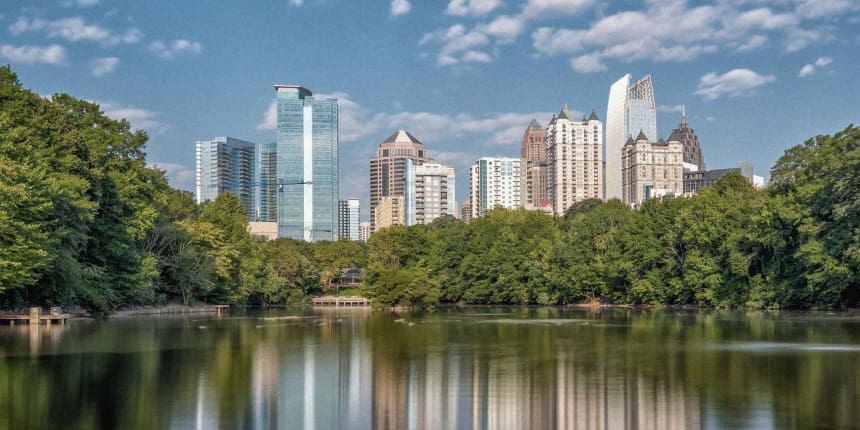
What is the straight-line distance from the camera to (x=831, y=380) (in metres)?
16.6

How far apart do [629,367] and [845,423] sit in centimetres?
781

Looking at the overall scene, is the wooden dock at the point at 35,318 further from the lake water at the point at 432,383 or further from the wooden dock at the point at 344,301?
the wooden dock at the point at 344,301

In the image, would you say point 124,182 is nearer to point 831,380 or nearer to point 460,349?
point 460,349

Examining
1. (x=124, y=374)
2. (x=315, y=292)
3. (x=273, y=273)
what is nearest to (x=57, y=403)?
(x=124, y=374)

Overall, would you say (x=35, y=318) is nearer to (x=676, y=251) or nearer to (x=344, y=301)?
(x=676, y=251)

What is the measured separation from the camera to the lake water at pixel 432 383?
12.3 metres

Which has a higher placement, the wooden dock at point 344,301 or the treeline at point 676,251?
the treeline at point 676,251

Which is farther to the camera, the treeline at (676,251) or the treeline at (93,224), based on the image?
the treeline at (676,251)

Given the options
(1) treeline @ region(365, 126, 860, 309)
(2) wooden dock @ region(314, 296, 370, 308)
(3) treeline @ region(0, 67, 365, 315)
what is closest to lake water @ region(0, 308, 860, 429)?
(3) treeline @ region(0, 67, 365, 315)

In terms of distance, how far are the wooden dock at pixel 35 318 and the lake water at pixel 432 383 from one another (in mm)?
11559

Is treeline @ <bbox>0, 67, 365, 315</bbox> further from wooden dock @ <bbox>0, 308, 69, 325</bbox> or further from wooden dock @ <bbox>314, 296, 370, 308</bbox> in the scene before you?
wooden dock @ <bbox>314, 296, 370, 308</bbox>

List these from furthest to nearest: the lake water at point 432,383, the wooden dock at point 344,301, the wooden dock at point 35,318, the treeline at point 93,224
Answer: the wooden dock at point 344,301, the wooden dock at point 35,318, the treeline at point 93,224, the lake water at point 432,383

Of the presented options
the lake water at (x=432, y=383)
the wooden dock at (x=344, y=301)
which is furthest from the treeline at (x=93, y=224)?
the wooden dock at (x=344, y=301)

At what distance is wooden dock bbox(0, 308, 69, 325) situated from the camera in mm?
40188
